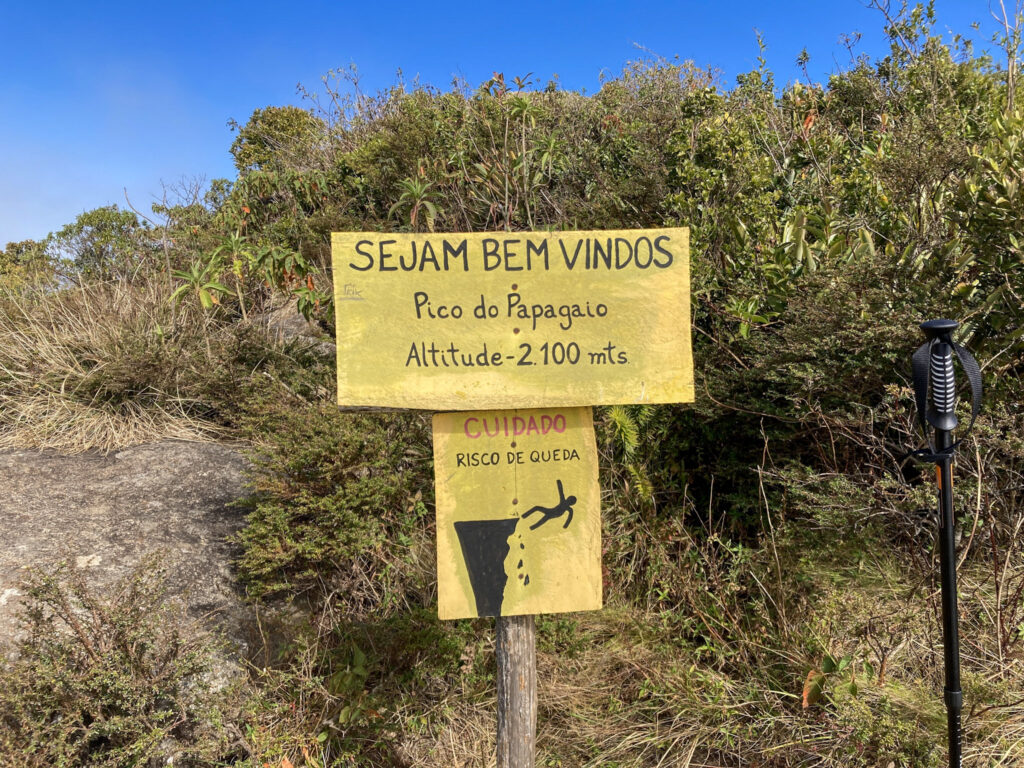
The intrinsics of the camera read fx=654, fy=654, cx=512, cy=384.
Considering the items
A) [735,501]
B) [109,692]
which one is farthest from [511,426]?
[735,501]

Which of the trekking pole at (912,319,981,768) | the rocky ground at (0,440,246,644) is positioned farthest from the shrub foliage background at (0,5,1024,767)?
the trekking pole at (912,319,981,768)

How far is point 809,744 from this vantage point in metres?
2.37

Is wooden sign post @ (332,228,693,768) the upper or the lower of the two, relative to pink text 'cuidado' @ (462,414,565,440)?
upper

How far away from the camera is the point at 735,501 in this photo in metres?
3.51

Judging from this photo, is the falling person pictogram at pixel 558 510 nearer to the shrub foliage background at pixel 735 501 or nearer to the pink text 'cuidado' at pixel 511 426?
the pink text 'cuidado' at pixel 511 426

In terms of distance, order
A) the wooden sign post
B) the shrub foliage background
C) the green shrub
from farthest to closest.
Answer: the shrub foliage background
the green shrub
the wooden sign post

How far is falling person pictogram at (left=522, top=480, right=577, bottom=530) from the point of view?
6.66 feet

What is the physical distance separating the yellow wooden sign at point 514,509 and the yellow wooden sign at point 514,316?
0.48 feet

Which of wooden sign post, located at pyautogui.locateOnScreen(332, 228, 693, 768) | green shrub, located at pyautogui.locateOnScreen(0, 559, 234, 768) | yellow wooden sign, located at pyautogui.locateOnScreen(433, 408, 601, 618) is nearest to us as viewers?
wooden sign post, located at pyautogui.locateOnScreen(332, 228, 693, 768)

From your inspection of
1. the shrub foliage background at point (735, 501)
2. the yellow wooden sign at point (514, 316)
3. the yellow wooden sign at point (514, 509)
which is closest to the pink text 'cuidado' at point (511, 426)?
the yellow wooden sign at point (514, 509)

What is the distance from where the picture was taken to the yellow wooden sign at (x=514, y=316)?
1.89 m

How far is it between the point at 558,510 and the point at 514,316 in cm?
62

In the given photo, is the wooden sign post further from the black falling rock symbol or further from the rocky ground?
the rocky ground

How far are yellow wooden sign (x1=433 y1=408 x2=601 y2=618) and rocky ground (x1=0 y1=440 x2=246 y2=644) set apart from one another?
1.45 m
